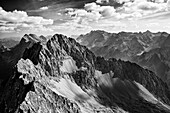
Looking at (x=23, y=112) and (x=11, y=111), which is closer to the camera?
(x=23, y=112)

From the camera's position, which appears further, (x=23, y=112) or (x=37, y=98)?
(x=37, y=98)

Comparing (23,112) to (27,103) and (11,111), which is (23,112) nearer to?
(27,103)

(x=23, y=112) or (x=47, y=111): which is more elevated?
(x=23, y=112)

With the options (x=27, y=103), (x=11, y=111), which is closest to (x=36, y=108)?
(x=27, y=103)

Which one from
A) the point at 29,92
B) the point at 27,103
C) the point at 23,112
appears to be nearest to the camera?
the point at 23,112

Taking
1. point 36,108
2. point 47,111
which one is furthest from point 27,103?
point 47,111

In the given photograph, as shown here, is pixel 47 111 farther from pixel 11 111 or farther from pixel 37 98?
pixel 11 111

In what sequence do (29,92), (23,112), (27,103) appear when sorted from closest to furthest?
(23,112) → (27,103) → (29,92)

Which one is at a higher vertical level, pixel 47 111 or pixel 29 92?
pixel 29 92
